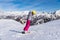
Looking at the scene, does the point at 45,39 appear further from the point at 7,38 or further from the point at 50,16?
the point at 50,16

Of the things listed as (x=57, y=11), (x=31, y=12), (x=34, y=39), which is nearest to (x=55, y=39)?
(x=34, y=39)

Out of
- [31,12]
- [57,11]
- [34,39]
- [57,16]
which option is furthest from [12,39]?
[57,11]

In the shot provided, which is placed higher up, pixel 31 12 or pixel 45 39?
pixel 31 12

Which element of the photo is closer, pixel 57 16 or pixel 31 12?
pixel 31 12

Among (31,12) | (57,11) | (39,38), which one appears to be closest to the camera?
(39,38)

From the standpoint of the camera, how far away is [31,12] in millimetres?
7273

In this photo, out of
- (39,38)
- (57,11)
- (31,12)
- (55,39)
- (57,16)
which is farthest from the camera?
(57,11)

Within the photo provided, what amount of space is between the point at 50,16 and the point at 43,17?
0.50 meters

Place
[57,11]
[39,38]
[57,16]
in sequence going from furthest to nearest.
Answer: [57,11] → [57,16] → [39,38]

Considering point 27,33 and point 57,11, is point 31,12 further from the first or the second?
point 57,11

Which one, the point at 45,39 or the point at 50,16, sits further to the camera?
the point at 50,16

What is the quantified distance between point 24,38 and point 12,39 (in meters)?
0.41

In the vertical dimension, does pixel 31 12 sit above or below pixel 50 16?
above

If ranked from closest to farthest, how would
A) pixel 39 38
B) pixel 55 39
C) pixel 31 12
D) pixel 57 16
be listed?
pixel 55 39
pixel 39 38
pixel 31 12
pixel 57 16
